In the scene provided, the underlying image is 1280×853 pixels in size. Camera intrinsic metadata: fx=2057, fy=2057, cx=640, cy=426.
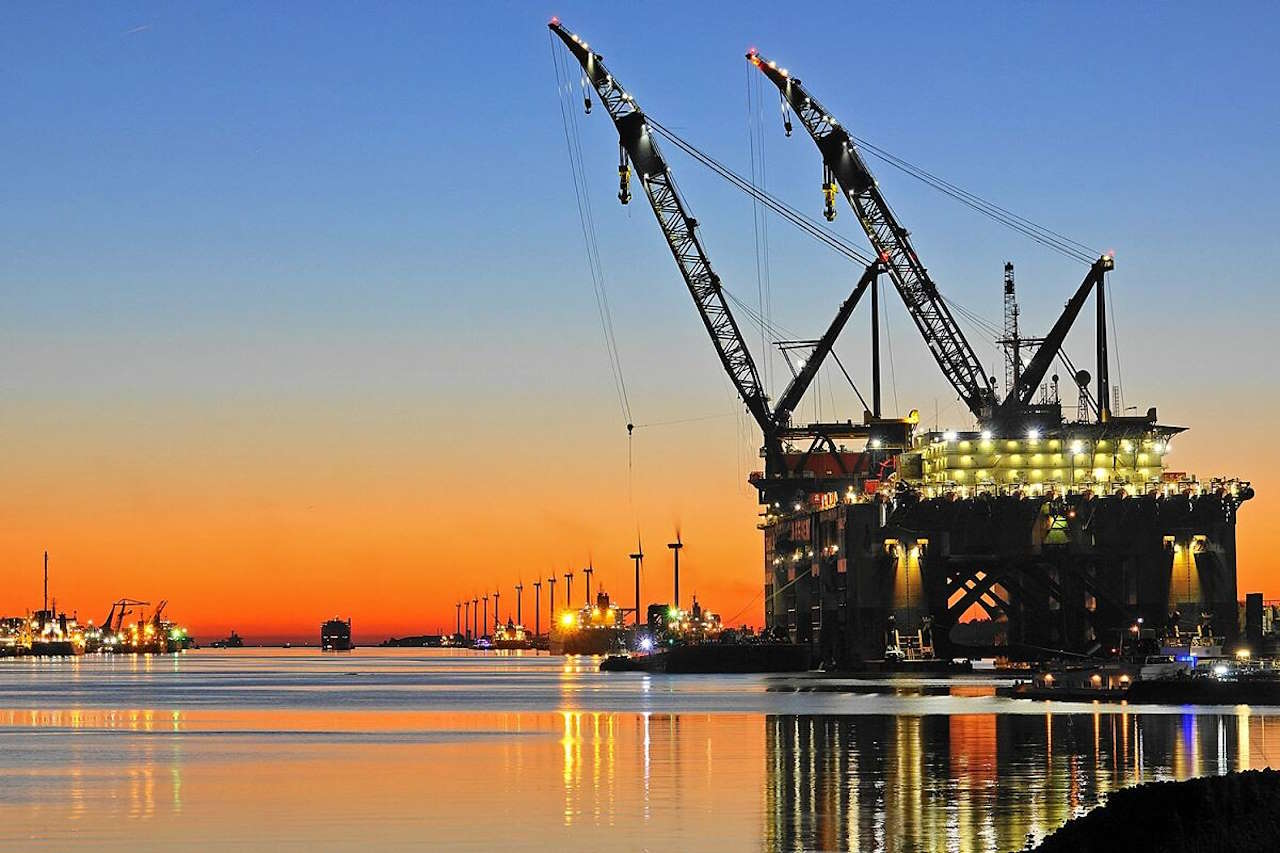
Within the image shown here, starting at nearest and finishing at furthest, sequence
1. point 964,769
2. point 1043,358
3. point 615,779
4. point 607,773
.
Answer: point 615,779, point 964,769, point 607,773, point 1043,358

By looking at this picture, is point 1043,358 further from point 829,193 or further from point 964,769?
point 964,769

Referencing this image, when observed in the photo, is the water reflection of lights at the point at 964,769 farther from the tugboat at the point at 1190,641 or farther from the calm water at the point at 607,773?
the tugboat at the point at 1190,641

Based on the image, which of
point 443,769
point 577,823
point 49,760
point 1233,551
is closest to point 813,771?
point 443,769

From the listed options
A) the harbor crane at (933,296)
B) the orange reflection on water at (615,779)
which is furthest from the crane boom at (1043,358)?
the orange reflection on water at (615,779)

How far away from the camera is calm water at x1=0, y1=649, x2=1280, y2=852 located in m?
44.3

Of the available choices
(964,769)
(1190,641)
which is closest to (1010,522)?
(1190,641)

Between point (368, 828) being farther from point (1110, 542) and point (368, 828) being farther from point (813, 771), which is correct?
point (1110, 542)

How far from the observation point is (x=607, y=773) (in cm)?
6312

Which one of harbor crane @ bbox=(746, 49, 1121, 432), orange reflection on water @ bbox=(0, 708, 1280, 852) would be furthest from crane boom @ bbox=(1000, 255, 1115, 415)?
orange reflection on water @ bbox=(0, 708, 1280, 852)

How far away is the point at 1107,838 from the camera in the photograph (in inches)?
1088

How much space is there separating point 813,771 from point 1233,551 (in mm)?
114210

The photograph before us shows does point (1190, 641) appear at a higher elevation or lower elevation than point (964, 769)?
higher

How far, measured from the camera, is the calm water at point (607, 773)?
4428 cm

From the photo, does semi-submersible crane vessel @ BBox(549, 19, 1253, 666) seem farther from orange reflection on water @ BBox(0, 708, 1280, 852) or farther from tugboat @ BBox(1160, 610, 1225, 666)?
orange reflection on water @ BBox(0, 708, 1280, 852)
